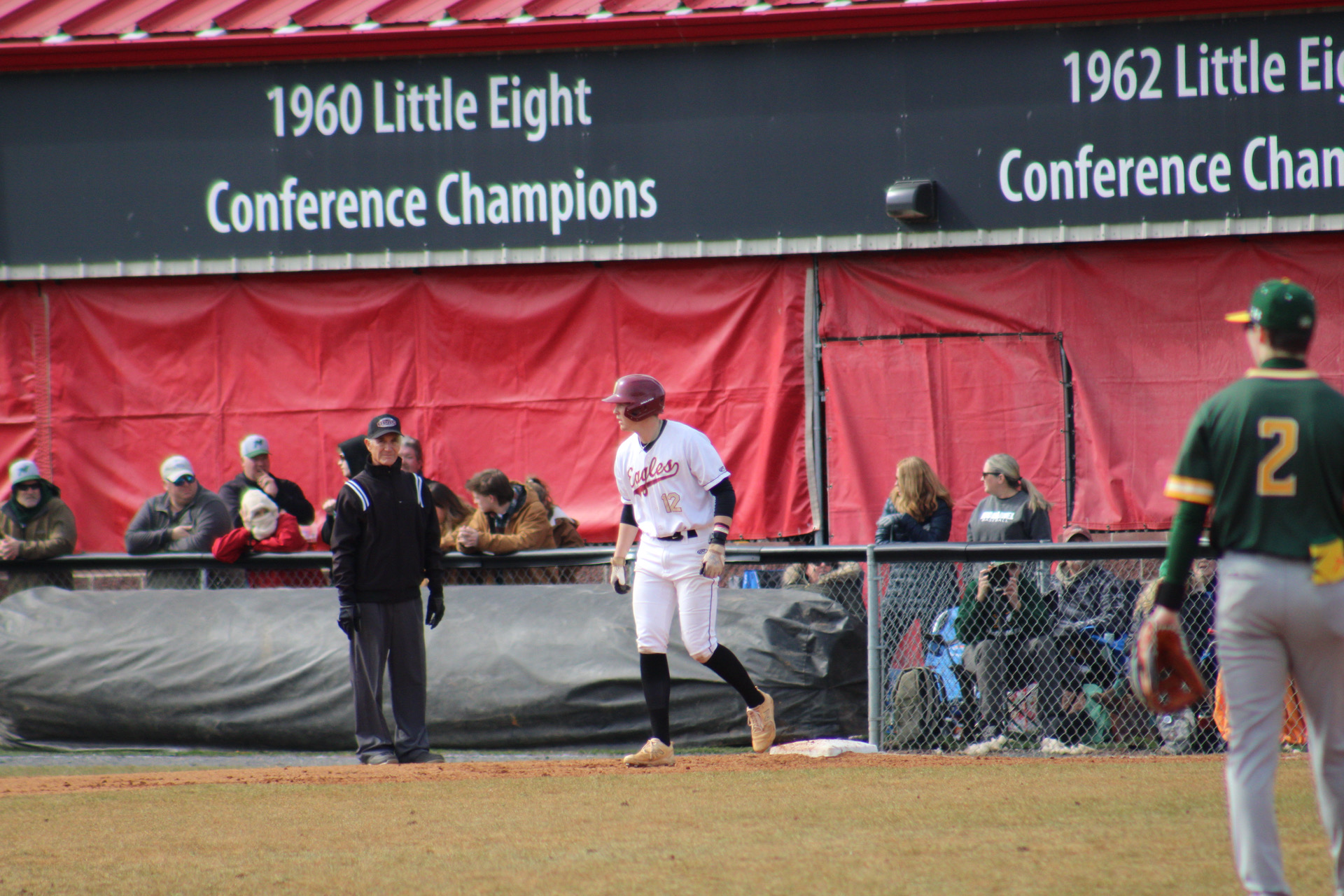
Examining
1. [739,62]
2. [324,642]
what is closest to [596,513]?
[324,642]

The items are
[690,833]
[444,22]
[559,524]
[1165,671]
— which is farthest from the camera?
[444,22]

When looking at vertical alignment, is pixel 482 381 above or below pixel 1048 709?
above

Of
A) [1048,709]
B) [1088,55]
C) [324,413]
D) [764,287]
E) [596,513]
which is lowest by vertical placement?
[1048,709]

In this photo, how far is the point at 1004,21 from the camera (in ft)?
36.2

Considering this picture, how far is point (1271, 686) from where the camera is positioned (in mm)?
4031

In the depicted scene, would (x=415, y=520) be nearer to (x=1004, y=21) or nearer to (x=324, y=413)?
(x=324, y=413)

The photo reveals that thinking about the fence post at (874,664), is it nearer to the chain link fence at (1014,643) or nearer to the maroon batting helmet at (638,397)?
the chain link fence at (1014,643)

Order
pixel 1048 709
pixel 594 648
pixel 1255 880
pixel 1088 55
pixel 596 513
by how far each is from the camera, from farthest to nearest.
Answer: pixel 596 513, pixel 1088 55, pixel 594 648, pixel 1048 709, pixel 1255 880

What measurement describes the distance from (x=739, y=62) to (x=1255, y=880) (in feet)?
28.3

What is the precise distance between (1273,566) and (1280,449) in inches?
12.4

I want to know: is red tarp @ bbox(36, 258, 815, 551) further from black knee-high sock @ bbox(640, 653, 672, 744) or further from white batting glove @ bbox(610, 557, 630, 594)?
black knee-high sock @ bbox(640, 653, 672, 744)

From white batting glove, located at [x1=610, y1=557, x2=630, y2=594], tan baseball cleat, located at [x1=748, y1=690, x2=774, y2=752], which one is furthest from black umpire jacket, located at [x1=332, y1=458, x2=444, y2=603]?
tan baseball cleat, located at [x1=748, y1=690, x2=774, y2=752]

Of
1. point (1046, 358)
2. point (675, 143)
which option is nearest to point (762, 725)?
point (1046, 358)

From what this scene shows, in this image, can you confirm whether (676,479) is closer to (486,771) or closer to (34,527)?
(486,771)
